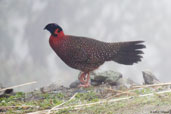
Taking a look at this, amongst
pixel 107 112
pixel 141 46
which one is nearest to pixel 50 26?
pixel 141 46

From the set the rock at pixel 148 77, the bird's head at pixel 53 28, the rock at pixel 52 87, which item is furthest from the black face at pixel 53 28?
the rock at pixel 148 77

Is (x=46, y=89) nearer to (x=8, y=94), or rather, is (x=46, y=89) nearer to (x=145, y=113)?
(x=8, y=94)

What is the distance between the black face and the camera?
115 inches

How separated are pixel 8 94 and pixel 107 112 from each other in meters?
1.58

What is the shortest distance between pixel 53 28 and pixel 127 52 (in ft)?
2.67

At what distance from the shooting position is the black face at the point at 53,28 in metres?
2.92

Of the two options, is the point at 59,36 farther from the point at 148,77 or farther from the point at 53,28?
the point at 148,77

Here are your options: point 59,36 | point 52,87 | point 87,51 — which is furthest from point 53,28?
point 52,87

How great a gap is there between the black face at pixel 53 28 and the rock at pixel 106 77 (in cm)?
67

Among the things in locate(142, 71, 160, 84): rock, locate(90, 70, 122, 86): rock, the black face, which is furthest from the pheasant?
locate(142, 71, 160, 84): rock

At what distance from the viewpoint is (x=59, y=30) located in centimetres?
293

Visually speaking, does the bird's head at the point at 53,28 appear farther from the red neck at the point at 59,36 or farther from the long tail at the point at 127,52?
the long tail at the point at 127,52

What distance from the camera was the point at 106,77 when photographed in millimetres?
3131

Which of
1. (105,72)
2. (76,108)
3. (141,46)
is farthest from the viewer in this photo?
(105,72)
